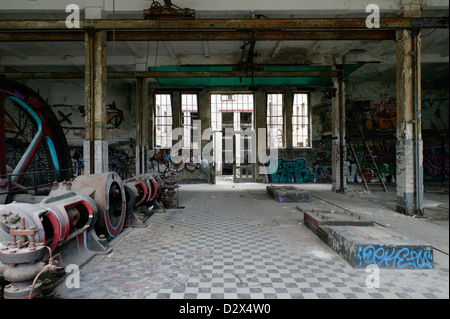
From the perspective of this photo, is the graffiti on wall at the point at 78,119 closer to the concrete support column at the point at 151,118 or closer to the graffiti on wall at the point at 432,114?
the concrete support column at the point at 151,118

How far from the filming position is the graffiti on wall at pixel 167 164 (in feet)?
48.9

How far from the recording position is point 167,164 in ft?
48.9

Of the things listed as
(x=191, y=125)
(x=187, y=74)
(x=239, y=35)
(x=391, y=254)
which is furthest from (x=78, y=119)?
(x=391, y=254)

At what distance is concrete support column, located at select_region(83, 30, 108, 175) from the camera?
7.02 metres

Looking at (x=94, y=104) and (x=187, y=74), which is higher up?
(x=187, y=74)

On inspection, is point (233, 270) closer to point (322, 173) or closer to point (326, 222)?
point (326, 222)

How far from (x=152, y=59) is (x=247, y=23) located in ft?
19.4

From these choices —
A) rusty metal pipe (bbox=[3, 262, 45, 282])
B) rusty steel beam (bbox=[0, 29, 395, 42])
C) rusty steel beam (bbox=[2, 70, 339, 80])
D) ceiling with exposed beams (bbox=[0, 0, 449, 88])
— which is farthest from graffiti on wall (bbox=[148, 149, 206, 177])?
rusty metal pipe (bbox=[3, 262, 45, 282])

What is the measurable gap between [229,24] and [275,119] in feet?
28.7

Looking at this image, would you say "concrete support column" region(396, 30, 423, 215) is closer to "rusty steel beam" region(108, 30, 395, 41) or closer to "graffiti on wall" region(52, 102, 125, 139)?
"rusty steel beam" region(108, 30, 395, 41)

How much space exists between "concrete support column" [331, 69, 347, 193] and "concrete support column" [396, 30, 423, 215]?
12.9ft
